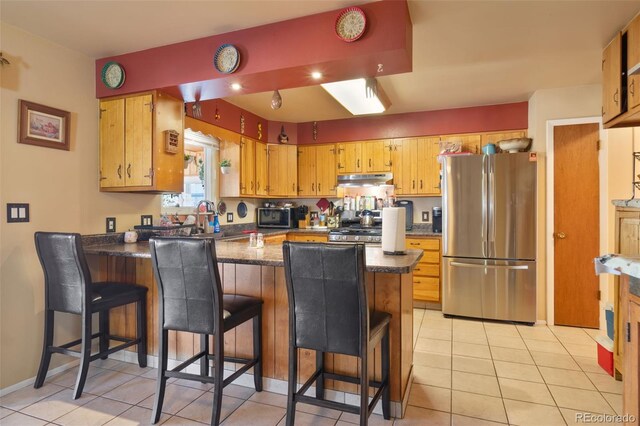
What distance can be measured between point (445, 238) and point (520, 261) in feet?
2.51

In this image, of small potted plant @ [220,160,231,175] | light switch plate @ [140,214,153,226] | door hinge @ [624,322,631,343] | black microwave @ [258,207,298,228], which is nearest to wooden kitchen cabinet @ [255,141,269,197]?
black microwave @ [258,207,298,228]

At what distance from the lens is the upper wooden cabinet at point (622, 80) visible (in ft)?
7.36

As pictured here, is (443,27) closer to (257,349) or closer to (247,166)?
(257,349)

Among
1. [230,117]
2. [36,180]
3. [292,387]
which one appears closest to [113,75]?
[36,180]

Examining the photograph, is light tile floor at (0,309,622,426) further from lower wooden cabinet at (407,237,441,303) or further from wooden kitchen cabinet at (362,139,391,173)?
wooden kitchen cabinet at (362,139,391,173)

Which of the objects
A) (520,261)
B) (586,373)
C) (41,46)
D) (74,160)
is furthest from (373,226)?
(41,46)

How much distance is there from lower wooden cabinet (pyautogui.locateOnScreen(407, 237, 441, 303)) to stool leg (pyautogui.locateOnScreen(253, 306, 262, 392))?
241cm

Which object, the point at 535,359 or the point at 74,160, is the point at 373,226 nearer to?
the point at 535,359

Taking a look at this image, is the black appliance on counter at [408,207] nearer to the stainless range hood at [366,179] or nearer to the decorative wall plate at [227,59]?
the stainless range hood at [366,179]

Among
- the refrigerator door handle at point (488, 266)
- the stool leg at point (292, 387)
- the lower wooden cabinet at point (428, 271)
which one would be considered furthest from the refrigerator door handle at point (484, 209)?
the stool leg at point (292, 387)

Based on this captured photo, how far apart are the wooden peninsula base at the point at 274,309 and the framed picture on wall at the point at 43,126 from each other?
32.6 inches

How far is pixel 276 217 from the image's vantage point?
5.06 metres

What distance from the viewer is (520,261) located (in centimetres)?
364

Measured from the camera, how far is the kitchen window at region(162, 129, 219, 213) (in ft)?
12.7
